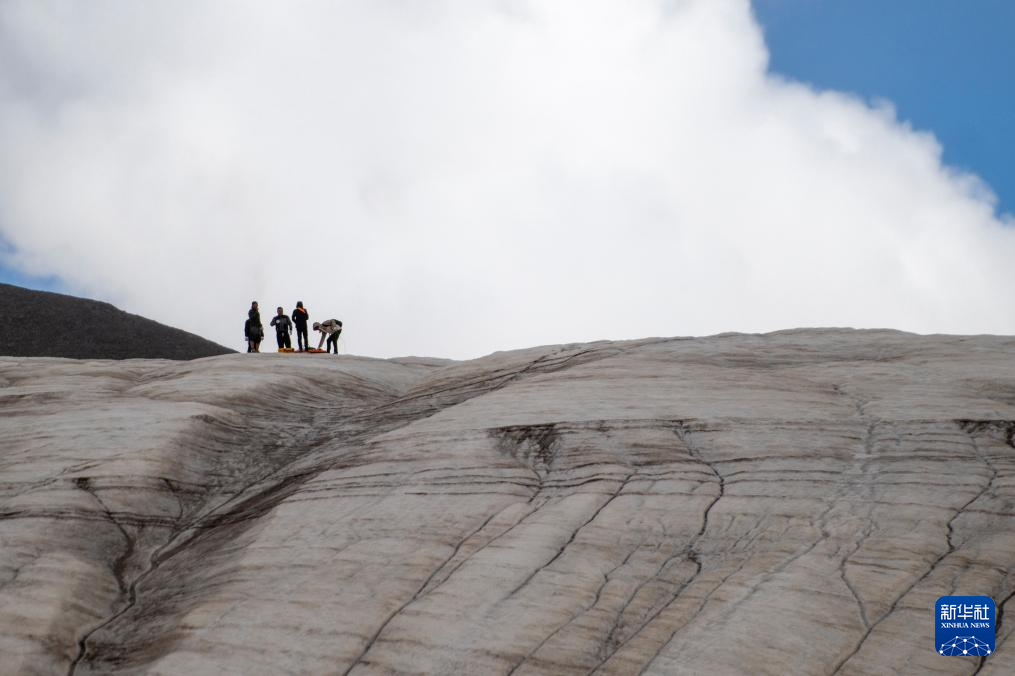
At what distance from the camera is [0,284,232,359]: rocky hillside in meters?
38.4

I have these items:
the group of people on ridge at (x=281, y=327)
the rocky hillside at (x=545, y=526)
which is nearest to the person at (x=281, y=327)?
the group of people on ridge at (x=281, y=327)

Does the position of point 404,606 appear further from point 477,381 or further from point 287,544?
point 477,381

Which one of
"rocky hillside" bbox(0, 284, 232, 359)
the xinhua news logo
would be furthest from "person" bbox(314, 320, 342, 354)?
the xinhua news logo

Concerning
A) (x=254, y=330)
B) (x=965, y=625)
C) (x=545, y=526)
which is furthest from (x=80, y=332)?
(x=965, y=625)

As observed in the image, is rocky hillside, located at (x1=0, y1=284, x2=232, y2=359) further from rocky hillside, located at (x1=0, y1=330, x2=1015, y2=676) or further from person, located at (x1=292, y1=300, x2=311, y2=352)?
rocky hillside, located at (x1=0, y1=330, x2=1015, y2=676)

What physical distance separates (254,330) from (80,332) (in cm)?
1155

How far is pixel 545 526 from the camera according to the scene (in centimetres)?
1020

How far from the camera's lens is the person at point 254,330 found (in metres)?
32.5

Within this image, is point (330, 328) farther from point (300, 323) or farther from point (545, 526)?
point (545, 526)

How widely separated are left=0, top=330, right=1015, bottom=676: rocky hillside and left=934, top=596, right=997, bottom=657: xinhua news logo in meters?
0.10

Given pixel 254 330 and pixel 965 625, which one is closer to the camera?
pixel 965 625

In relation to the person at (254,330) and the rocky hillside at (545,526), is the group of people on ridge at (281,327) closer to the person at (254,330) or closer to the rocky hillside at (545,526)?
the person at (254,330)

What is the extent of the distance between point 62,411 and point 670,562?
11.2m

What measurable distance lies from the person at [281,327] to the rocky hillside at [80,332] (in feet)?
28.8
